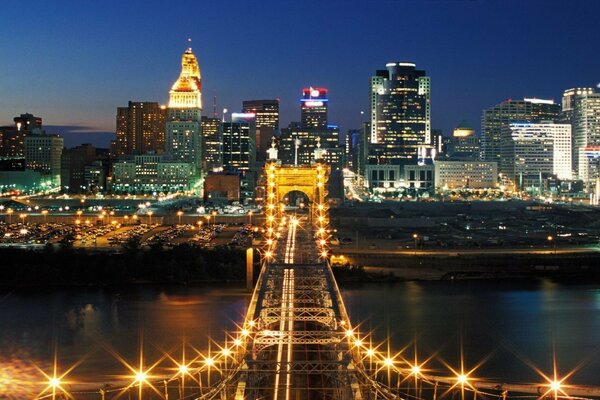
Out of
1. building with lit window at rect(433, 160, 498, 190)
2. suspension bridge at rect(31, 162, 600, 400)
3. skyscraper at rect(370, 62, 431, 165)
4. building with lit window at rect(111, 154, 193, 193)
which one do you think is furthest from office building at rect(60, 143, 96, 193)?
suspension bridge at rect(31, 162, 600, 400)

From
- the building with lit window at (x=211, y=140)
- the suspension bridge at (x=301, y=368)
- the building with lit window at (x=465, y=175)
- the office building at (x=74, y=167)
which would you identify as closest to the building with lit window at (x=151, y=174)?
the office building at (x=74, y=167)

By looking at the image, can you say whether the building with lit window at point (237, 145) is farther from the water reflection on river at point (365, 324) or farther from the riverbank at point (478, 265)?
the water reflection on river at point (365, 324)

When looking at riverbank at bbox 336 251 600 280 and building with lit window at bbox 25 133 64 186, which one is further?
building with lit window at bbox 25 133 64 186

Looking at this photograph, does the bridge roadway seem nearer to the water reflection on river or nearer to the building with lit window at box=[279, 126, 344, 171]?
the water reflection on river

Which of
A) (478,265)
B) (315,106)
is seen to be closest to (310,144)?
(315,106)

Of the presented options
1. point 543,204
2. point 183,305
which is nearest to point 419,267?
point 183,305
